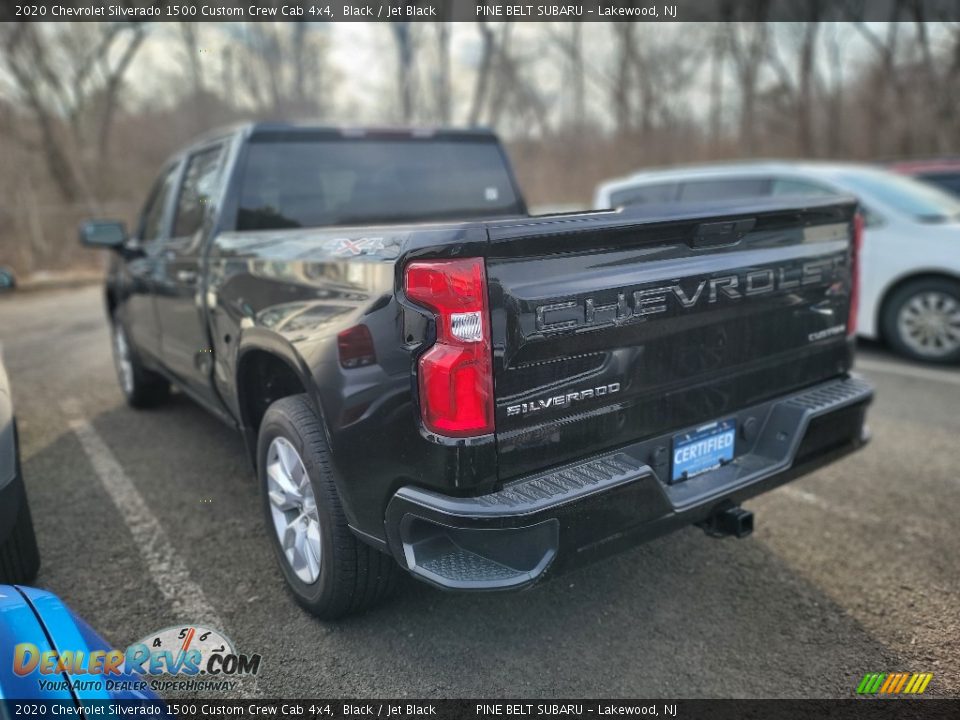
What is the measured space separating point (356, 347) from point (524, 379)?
1.79 feet

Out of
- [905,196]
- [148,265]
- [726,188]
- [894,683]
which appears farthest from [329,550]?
[905,196]

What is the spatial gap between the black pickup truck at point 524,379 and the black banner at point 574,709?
39cm

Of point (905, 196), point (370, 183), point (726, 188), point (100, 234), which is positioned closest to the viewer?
point (370, 183)

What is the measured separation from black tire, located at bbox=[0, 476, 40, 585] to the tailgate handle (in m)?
2.70

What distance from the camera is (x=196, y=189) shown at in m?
4.04

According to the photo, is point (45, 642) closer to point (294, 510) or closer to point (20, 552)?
point (294, 510)

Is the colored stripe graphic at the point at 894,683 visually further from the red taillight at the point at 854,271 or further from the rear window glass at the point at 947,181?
the rear window glass at the point at 947,181

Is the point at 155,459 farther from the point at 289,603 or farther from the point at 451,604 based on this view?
the point at 451,604

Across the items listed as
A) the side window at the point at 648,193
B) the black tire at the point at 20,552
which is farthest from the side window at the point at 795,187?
the black tire at the point at 20,552

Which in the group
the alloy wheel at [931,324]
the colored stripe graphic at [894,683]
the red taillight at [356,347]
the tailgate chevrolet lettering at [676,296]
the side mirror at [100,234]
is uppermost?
the side mirror at [100,234]

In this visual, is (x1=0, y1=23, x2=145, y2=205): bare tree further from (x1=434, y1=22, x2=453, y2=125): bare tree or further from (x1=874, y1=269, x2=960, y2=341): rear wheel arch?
(x1=874, y1=269, x2=960, y2=341): rear wheel arch

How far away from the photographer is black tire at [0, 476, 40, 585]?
2715mm

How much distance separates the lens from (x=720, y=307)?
2.45 meters

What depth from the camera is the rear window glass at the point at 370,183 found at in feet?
11.9
